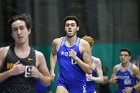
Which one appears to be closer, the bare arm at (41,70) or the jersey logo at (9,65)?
the jersey logo at (9,65)

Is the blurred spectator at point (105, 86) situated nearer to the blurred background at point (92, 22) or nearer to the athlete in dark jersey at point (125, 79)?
the blurred background at point (92, 22)

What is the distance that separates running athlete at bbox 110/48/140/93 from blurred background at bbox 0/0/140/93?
0.69 metres

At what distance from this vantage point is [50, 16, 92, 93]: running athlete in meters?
7.76

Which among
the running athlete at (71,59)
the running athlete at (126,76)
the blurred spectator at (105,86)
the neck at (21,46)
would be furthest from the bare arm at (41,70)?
the blurred spectator at (105,86)

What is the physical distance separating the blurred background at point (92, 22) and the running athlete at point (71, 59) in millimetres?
2981

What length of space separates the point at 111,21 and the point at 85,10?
707 millimetres

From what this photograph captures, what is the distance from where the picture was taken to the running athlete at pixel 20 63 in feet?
15.8

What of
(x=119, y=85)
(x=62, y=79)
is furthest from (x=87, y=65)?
(x=119, y=85)

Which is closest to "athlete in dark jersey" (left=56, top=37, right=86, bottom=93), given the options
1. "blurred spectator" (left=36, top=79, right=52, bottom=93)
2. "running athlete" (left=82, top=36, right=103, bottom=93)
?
"blurred spectator" (left=36, top=79, right=52, bottom=93)

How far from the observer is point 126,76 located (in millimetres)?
10438

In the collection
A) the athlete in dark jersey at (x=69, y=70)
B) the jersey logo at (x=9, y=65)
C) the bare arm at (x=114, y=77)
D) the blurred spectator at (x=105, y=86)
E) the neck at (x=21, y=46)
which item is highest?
the neck at (x=21, y=46)

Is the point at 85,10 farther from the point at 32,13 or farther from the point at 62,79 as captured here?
the point at 62,79

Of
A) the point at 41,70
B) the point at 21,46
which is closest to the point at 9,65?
the point at 21,46

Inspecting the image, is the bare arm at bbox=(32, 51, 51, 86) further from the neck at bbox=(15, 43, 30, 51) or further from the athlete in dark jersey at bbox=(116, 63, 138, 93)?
the athlete in dark jersey at bbox=(116, 63, 138, 93)
